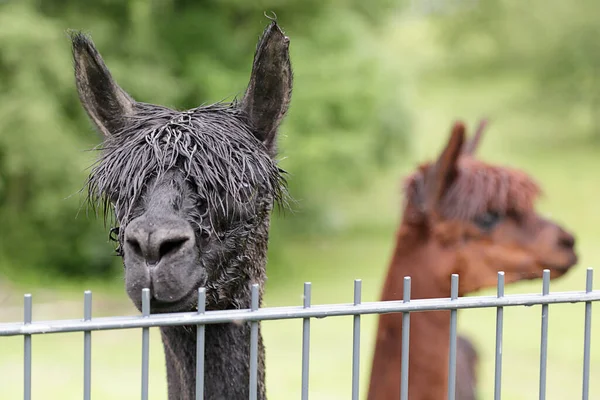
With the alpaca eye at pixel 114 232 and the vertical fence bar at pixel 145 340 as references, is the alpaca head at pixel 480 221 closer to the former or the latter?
the alpaca eye at pixel 114 232

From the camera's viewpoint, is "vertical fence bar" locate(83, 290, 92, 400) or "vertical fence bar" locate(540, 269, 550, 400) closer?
"vertical fence bar" locate(83, 290, 92, 400)

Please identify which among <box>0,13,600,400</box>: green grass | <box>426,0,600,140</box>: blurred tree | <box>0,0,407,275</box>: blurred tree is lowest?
<box>0,13,600,400</box>: green grass

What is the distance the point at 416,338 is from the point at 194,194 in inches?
83.6

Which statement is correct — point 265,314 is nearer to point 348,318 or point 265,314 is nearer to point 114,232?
point 114,232

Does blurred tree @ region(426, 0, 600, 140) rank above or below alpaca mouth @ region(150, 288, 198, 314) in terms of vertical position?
above

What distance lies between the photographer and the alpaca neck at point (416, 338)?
4.20 meters

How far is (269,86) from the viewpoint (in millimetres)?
2891

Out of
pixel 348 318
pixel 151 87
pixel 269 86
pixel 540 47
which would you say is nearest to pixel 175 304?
pixel 269 86

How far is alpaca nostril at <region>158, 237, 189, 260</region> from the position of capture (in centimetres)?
244

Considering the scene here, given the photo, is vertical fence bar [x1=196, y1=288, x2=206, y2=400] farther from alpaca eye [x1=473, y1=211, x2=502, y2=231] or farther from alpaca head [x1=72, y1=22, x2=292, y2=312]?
alpaca eye [x1=473, y1=211, x2=502, y2=231]

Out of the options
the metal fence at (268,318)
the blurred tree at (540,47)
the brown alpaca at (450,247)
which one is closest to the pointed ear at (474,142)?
the brown alpaca at (450,247)

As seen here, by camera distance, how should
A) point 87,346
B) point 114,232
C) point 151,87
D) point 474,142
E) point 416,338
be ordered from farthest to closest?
1. point 151,87
2. point 474,142
3. point 416,338
4. point 114,232
5. point 87,346

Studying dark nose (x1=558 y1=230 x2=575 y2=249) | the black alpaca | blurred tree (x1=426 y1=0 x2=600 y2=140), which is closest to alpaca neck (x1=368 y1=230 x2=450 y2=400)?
dark nose (x1=558 y1=230 x2=575 y2=249)

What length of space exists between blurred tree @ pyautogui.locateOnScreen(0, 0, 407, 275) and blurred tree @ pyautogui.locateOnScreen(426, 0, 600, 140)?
949cm
